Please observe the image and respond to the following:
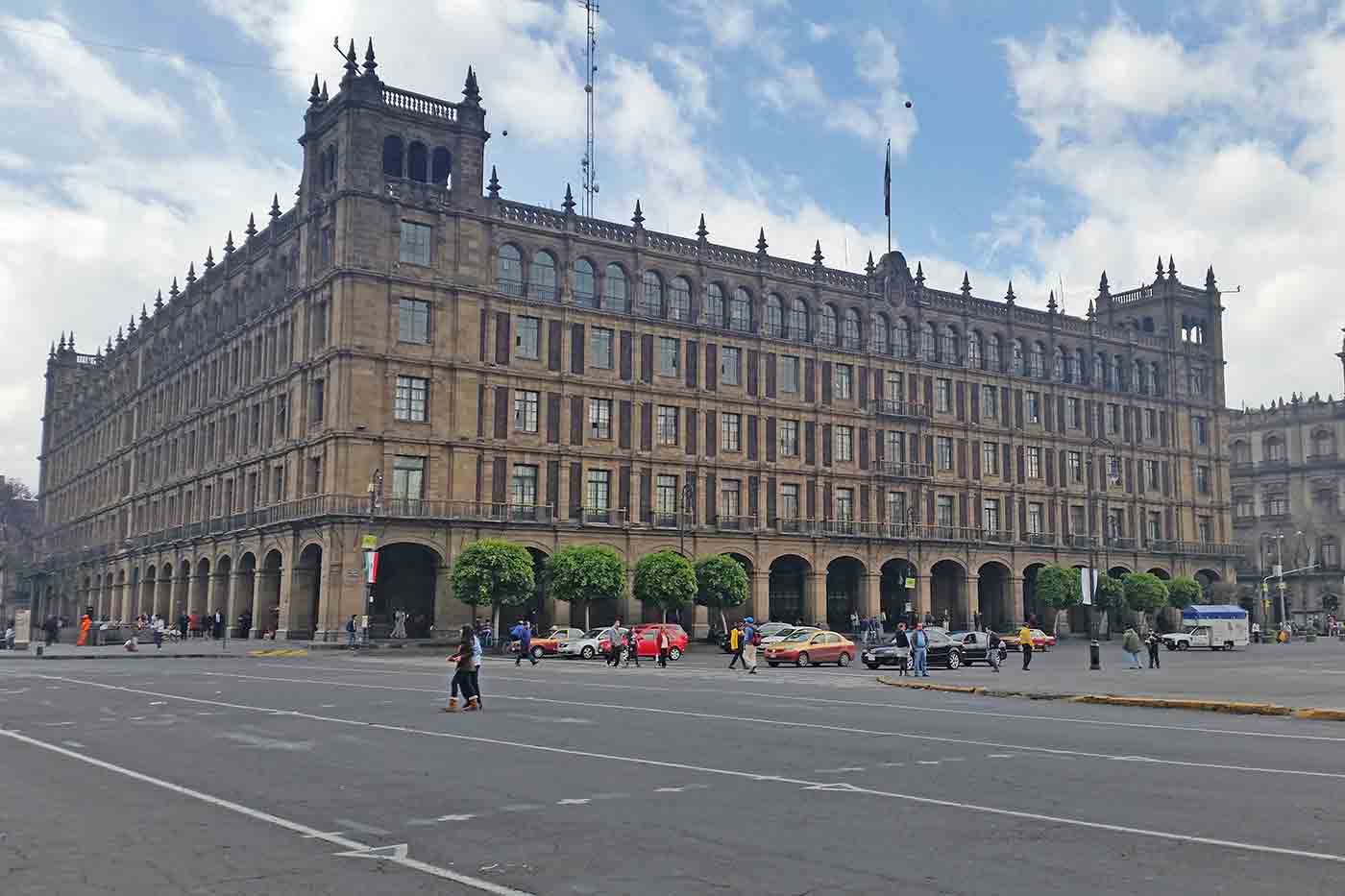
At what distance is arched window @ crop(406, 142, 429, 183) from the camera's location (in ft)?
198

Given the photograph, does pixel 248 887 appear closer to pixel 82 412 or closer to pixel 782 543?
pixel 782 543

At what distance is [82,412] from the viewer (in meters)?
110

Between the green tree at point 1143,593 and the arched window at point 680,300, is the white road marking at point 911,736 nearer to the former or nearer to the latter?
Answer: the arched window at point 680,300

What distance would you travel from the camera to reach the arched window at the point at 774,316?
70.8 meters

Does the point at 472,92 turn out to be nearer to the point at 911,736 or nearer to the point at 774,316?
the point at 774,316

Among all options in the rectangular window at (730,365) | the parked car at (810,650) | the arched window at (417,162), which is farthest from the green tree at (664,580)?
the arched window at (417,162)

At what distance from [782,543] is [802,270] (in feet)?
52.5

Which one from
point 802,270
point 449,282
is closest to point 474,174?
point 449,282

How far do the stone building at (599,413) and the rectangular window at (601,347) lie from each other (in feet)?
0.33

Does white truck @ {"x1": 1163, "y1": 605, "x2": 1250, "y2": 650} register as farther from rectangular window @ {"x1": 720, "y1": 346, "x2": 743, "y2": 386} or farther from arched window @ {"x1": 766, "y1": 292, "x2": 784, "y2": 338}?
arched window @ {"x1": 766, "y1": 292, "x2": 784, "y2": 338}

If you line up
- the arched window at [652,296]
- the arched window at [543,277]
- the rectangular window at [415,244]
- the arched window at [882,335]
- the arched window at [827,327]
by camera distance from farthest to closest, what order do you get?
the arched window at [882,335] → the arched window at [827,327] → the arched window at [652,296] → the arched window at [543,277] → the rectangular window at [415,244]

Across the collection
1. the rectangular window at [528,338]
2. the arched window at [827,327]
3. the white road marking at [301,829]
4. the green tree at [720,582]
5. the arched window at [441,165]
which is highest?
the arched window at [441,165]

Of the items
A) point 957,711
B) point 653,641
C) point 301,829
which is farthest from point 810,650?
point 301,829

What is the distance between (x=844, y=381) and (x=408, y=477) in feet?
91.1
